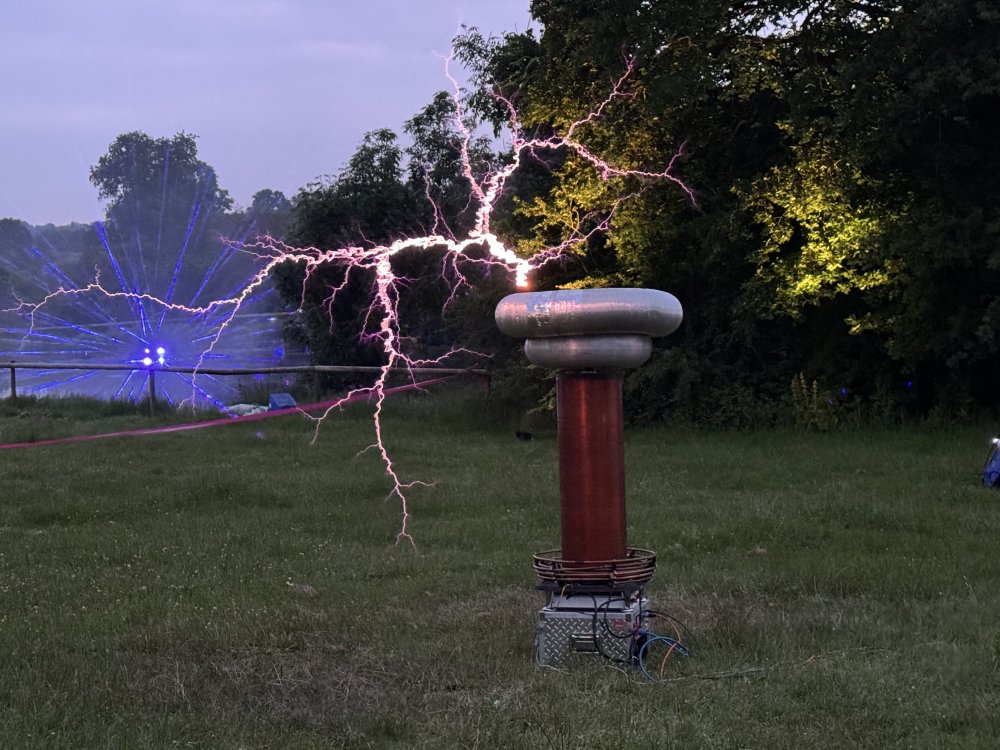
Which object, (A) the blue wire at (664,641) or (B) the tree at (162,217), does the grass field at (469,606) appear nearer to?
(A) the blue wire at (664,641)

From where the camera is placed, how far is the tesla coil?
4.91 meters

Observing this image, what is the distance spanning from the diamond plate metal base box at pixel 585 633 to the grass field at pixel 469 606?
0.15 meters

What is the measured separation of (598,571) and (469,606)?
133 cm

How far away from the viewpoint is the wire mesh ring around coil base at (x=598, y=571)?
16.3 ft

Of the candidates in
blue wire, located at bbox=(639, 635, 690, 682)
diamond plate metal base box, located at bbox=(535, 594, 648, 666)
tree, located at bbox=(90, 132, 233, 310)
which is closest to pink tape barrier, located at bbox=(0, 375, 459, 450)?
diamond plate metal base box, located at bbox=(535, 594, 648, 666)

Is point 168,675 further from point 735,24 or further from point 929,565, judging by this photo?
point 735,24

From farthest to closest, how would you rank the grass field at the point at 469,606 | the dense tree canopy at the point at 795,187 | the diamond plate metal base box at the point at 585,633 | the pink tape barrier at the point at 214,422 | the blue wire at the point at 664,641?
the pink tape barrier at the point at 214,422 < the dense tree canopy at the point at 795,187 < the diamond plate metal base box at the point at 585,633 < the blue wire at the point at 664,641 < the grass field at the point at 469,606

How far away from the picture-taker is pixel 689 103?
1484 centimetres

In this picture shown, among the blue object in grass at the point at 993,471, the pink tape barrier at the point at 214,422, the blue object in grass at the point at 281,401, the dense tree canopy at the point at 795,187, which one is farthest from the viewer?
the blue object in grass at the point at 281,401

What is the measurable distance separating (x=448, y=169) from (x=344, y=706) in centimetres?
2056

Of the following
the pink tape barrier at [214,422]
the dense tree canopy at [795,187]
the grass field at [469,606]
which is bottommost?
the grass field at [469,606]

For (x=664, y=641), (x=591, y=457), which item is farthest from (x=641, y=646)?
(x=591, y=457)

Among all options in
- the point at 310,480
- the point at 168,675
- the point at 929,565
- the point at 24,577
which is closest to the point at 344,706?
the point at 168,675

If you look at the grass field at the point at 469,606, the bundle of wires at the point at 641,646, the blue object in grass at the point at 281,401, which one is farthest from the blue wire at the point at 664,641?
the blue object in grass at the point at 281,401
